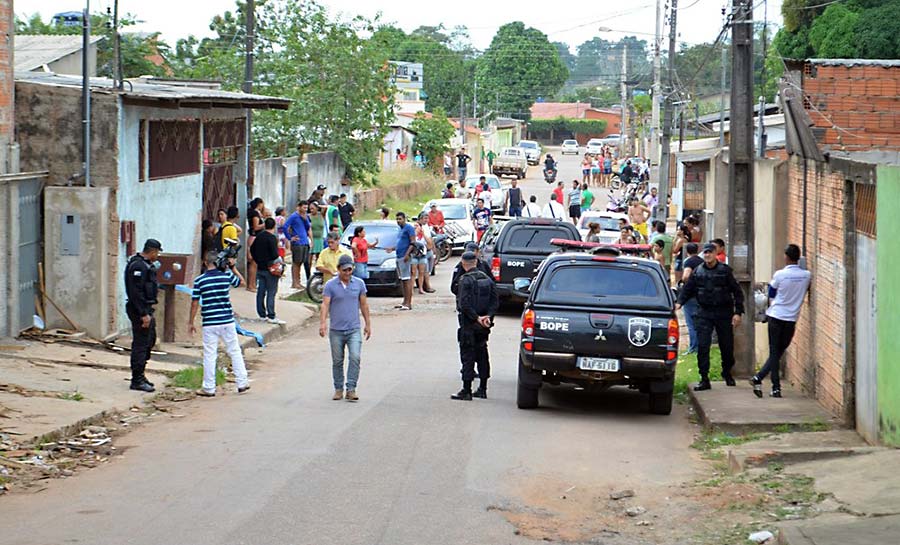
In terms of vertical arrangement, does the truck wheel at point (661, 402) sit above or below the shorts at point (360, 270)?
below

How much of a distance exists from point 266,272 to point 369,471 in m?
11.2

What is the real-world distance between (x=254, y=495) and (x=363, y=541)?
62.0 inches

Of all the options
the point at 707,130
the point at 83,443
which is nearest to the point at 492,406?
the point at 83,443

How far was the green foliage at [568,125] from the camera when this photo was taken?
429 ft

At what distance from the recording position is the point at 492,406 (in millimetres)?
14500

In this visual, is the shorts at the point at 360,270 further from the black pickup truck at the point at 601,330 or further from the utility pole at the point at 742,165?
the black pickup truck at the point at 601,330

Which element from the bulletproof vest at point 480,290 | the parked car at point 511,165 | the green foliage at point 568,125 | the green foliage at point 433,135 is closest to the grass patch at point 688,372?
the bulletproof vest at point 480,290

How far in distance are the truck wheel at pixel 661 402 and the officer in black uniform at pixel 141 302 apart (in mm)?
5969

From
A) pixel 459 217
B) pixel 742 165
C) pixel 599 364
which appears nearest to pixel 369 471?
pixel 599 364

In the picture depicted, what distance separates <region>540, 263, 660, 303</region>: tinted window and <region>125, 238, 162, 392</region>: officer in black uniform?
4.69 m

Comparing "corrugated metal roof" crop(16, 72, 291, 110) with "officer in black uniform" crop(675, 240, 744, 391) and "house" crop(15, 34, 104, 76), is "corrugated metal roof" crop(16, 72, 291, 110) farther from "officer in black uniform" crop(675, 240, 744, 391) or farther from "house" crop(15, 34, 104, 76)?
"house" crop(15, 34, 104, 76)

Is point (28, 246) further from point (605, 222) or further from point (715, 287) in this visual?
point (605, 222)

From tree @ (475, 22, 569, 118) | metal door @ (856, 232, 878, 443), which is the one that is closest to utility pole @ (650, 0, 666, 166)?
metal door @ (856, 232, 878, 443)

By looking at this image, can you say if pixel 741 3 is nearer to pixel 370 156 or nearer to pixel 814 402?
pixel 814 402
